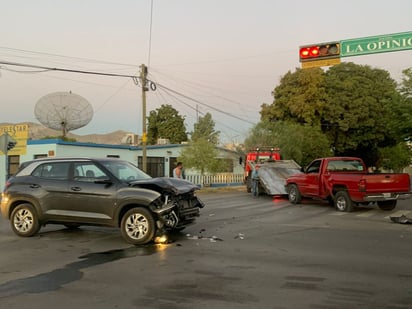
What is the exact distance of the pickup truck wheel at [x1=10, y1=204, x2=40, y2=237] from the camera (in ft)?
34.0

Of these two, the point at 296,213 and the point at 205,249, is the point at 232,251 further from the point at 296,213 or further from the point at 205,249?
the point at 296,213

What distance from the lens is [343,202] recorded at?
51.5 ft

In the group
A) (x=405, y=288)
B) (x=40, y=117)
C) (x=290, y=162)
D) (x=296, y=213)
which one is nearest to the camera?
(x=405, y=288)

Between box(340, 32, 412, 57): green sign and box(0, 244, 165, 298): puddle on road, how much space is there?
36.2ft

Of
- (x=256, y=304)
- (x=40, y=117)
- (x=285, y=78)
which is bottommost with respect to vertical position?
(x=256, y=304)

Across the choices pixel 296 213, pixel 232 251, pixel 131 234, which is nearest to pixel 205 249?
pixel 232 251

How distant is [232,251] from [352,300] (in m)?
3.32

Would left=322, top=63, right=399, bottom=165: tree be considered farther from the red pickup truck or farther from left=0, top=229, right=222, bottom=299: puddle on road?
left=0, top=229, right=222, bottom=299: puddle on road

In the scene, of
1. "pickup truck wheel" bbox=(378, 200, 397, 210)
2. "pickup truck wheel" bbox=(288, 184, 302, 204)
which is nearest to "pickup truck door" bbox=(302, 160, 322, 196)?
"pickup truck wheel" bbox=(288, 184, 302, 204)

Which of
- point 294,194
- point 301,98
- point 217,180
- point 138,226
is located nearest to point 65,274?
point 138,226

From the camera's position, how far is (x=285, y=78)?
4200cm

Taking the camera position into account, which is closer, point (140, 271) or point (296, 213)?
point (140, 271)

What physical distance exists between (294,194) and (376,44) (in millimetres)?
6898

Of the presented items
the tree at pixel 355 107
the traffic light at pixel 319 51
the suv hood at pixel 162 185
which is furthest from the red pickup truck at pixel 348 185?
the tree at pixel 355 107
